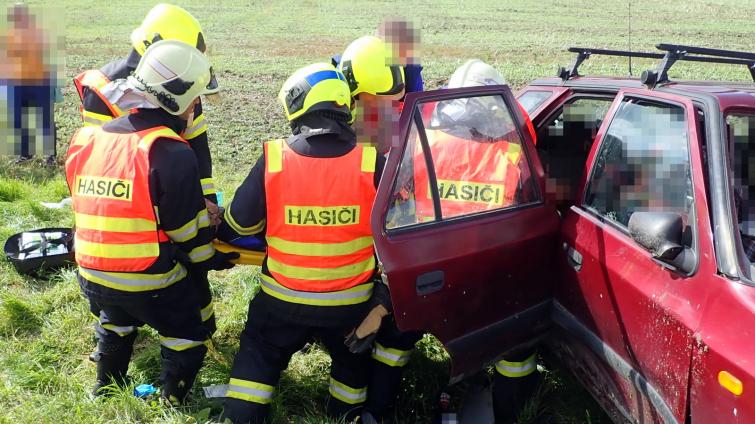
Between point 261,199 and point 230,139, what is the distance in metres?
6.32

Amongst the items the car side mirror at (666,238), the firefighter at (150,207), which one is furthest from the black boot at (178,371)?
the car side mirror at (666,238)

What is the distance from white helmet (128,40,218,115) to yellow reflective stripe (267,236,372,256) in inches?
33.1

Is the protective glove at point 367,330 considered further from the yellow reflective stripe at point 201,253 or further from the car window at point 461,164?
the yellow reflective stripe at point 201,253

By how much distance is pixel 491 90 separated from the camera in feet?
9.21

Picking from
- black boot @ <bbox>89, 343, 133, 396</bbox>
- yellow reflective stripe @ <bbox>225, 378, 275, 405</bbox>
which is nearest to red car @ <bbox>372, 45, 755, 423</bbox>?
yellow reflective stripe @ <bbox>225, 378, 275, 405</bbox>

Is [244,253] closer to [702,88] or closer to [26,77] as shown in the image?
[702,88]

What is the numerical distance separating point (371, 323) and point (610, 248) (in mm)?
1128

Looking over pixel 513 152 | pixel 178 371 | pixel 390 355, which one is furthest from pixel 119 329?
pixel 513 152

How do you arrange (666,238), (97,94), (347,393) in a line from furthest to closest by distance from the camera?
(97,94) < (347,393) < (666,238)

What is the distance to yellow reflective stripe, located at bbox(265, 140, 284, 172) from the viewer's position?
268 cm

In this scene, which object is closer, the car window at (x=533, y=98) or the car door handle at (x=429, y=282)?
the car door handle at (x=429, y=282)

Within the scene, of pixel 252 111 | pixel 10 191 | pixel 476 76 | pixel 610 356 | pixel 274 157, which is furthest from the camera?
pixel 252 111

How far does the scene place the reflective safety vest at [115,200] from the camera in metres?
2.77

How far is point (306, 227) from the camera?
272 cm
